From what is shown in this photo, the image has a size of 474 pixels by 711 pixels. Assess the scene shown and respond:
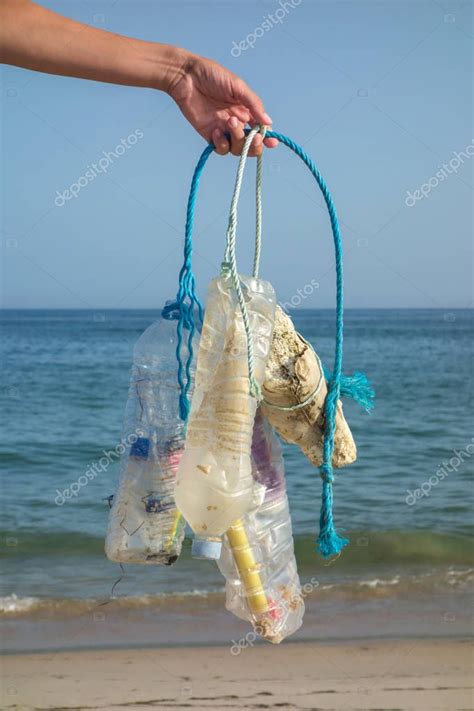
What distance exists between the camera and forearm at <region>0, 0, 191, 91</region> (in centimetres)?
241

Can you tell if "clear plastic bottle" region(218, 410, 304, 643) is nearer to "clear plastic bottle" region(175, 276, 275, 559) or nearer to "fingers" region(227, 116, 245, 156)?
"clear plastic bottle" region(175, 276, 275, 559)

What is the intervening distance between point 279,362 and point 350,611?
4.65m

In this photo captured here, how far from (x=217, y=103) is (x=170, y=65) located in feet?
0.54

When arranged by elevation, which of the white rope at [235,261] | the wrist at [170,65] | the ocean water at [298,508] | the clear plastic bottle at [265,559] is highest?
the wrist at [170,65]

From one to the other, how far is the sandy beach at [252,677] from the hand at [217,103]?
12.4 feet

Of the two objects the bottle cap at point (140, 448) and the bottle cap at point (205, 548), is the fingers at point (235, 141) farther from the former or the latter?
the bottle cap at point (205, 548)

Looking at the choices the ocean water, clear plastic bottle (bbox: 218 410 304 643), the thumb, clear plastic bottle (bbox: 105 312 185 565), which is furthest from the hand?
the ocean water

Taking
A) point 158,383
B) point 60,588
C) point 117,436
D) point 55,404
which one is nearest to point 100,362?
point 55,404

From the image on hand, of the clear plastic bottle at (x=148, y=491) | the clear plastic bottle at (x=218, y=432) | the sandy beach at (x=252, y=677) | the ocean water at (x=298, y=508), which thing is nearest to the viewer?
the clear plastic bottle at (x=218, y=432)

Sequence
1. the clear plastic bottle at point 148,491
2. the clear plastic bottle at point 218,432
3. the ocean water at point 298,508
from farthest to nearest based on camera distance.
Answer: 1. the ocean water at point 298,508
2. the clear plastic bottle at point 148,491
3. the clear plastic bottle at point 218,432

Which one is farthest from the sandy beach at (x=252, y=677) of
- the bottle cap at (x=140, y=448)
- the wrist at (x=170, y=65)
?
the wrist at (x=170, y=65)

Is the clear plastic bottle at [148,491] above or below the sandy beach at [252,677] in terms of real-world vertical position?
above

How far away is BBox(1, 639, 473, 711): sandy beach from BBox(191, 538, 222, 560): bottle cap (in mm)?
3260

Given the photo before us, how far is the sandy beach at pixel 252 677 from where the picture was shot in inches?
215
